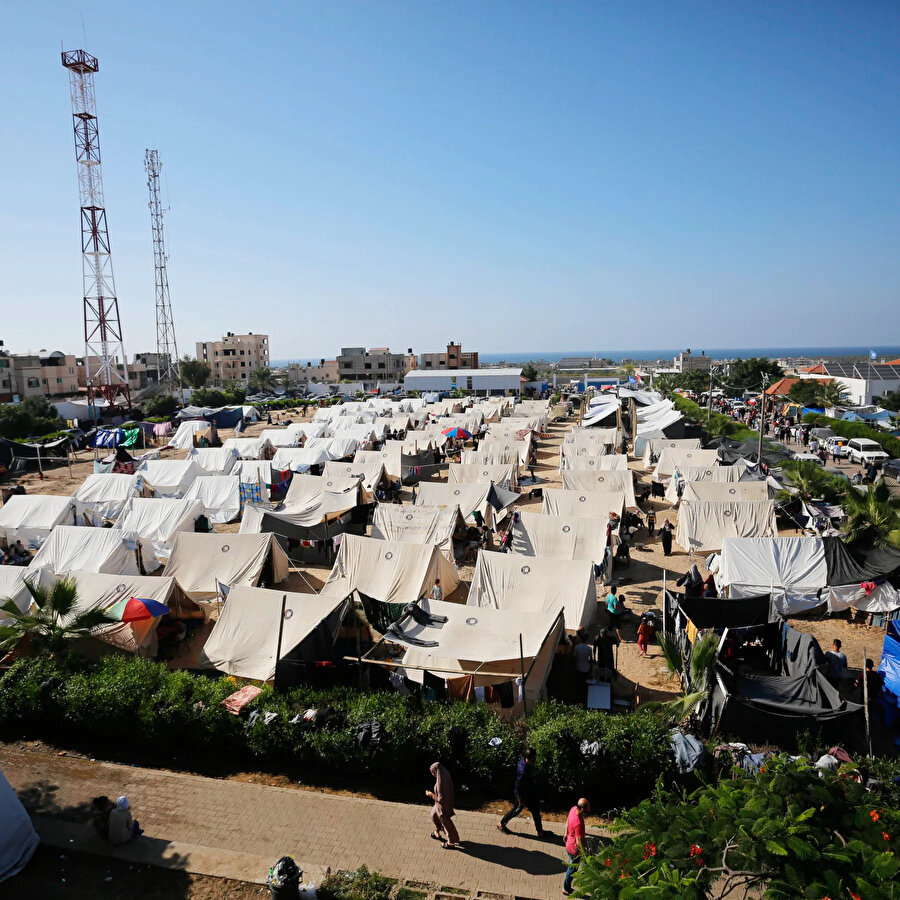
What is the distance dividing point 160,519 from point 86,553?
3.29 m

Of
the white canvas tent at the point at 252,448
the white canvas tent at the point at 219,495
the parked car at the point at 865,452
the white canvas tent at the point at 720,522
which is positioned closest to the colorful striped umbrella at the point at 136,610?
the white canvas tent at the point at 219,495

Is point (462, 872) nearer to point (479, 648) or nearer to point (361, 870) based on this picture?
point (361, 870)

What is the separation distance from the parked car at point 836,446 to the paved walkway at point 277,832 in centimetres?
3129

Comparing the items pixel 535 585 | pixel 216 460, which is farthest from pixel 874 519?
pixel 216 460

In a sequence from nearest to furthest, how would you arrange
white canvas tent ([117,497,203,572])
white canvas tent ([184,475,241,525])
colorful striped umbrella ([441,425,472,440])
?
white canvas tent ([117,497,203,572]) < white canvas tent ([184,475,241,525]) < colorful striped umbrella ([441,425,472,440])

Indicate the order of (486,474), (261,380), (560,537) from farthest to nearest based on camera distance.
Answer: (261,380)
(486,474)
(560,537)

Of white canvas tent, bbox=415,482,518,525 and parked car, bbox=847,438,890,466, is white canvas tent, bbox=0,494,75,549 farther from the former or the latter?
parked car, bbox=847,438,890,466

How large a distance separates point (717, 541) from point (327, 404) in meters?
51.2

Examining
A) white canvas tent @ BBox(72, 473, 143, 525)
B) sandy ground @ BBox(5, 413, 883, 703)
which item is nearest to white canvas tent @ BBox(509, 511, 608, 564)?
sandy ground @ BBox(5, 413, 883, 703)

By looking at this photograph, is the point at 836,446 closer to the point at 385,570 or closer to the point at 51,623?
the point at 385,570

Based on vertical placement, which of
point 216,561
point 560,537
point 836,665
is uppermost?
point 216,561

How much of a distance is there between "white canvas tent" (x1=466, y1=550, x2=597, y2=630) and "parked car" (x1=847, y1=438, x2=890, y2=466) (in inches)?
919

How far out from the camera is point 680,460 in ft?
82.9

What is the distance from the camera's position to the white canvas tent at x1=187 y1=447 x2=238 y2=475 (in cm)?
2567
